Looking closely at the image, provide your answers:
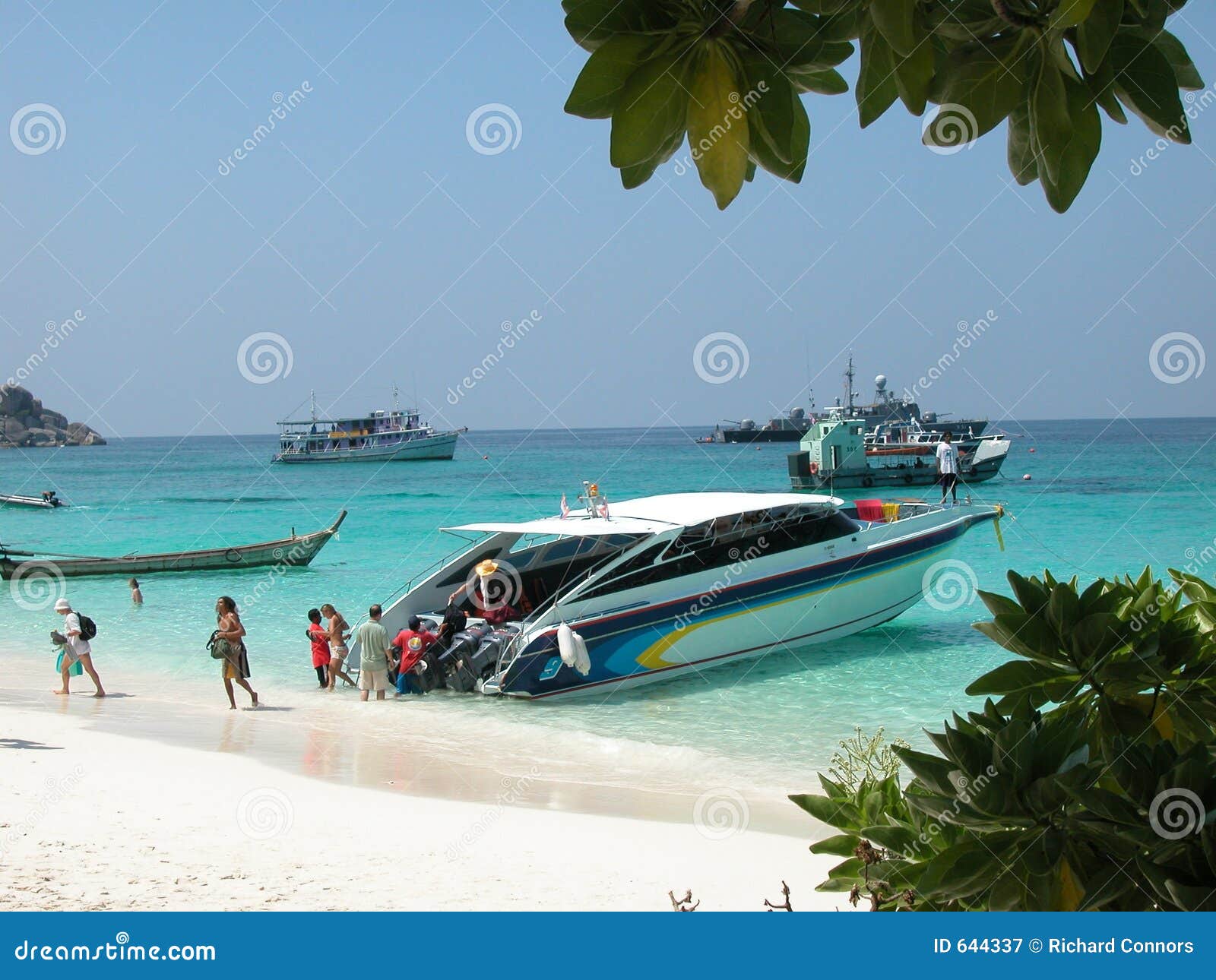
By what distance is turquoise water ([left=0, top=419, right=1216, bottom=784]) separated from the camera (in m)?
12.3

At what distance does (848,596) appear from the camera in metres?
14.8

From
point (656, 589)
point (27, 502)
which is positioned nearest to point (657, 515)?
point (656, 589)

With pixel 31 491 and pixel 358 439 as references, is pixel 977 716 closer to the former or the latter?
pixel 31 491

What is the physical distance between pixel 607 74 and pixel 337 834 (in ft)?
24.7

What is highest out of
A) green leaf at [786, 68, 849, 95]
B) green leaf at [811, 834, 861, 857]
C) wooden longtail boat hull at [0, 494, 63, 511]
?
wooden longtail boat hull at [0, 494, 63, 511]

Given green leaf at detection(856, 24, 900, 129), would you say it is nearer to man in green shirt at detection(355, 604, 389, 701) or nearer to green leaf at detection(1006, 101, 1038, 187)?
green leaf at detection(1006, 101, 1038, 187)

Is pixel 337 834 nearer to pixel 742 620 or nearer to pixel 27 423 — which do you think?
pixel 742 620

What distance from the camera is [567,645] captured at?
11914mm

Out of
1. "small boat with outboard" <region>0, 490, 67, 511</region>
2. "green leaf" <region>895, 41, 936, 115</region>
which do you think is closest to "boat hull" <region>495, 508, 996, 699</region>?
"green leaf" <region>895, 41, 936, 115</region>

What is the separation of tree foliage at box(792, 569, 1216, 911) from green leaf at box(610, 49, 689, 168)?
2.83 feet

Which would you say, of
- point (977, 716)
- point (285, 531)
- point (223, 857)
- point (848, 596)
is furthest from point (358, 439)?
point (977, 716)

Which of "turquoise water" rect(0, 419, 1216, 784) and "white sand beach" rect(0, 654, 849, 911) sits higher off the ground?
"turquoise water" rect(0, 419, 1216, 784)

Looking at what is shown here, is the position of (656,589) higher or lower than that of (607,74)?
higher

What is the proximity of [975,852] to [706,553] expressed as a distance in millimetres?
11744
